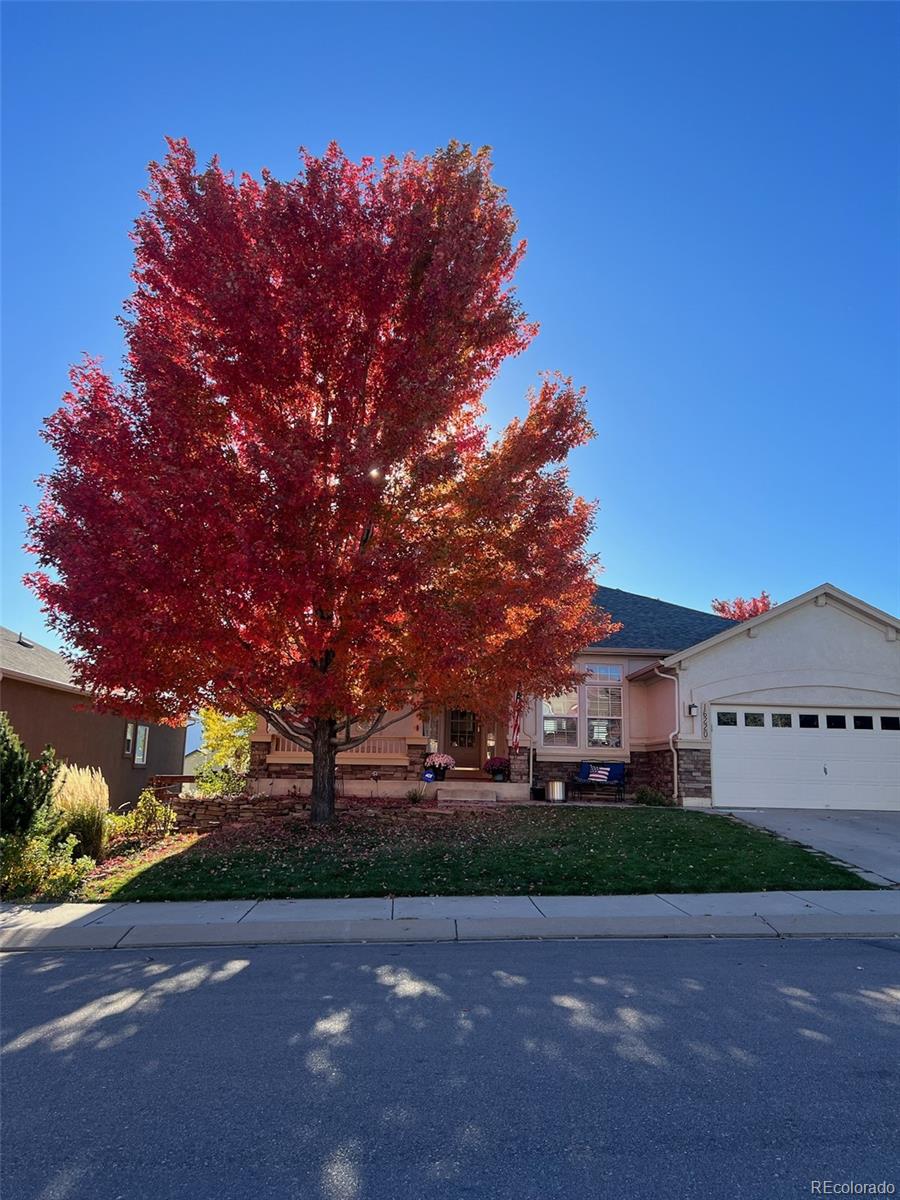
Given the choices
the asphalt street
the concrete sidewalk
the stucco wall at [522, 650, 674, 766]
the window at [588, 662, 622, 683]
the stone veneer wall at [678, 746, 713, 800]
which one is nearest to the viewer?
the asphalt street

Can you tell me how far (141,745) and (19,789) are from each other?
14.5m

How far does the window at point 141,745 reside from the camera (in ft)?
73.9

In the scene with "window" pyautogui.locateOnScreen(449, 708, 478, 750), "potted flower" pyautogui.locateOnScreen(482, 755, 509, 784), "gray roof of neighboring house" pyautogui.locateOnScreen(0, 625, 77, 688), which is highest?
"gray roof of neighboring house" pyautogui.locateOnScreen(0, 625, 77, 688)

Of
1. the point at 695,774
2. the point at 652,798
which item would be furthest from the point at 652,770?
the point at 695,774

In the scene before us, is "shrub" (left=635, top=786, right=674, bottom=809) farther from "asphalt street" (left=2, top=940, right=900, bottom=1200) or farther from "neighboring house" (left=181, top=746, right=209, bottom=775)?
"neighboring house" (left=181, top=746, right=209, bottom=775)

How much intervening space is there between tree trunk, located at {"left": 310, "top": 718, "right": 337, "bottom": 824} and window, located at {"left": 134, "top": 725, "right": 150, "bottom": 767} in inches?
485

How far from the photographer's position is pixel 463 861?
10258 mm

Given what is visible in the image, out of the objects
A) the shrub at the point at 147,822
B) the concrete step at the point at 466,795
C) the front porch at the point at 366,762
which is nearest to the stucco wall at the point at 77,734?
the shrub at the point at 147,822

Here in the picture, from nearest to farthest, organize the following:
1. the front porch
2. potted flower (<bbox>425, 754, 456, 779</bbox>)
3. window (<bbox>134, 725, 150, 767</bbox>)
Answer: the front porch < potted flower (<bbox>425, 754, 456, 779</bbox>) < window (<bbox>134, 725, 150, 767</bbox>)

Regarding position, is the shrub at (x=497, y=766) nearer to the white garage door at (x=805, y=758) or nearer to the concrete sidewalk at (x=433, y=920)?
the white garage door at (x=805, y=758)

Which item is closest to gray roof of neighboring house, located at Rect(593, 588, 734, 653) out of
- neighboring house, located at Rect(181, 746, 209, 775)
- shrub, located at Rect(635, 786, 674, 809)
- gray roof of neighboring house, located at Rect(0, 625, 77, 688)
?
shrub, located at Rect(635, 786, 674, 809)

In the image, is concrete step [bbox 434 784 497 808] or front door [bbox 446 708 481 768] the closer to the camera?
concrete step [bbox 434 784 497 808]

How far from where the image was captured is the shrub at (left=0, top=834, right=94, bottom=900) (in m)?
8.75

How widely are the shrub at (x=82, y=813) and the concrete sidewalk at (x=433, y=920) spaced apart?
106 inches
